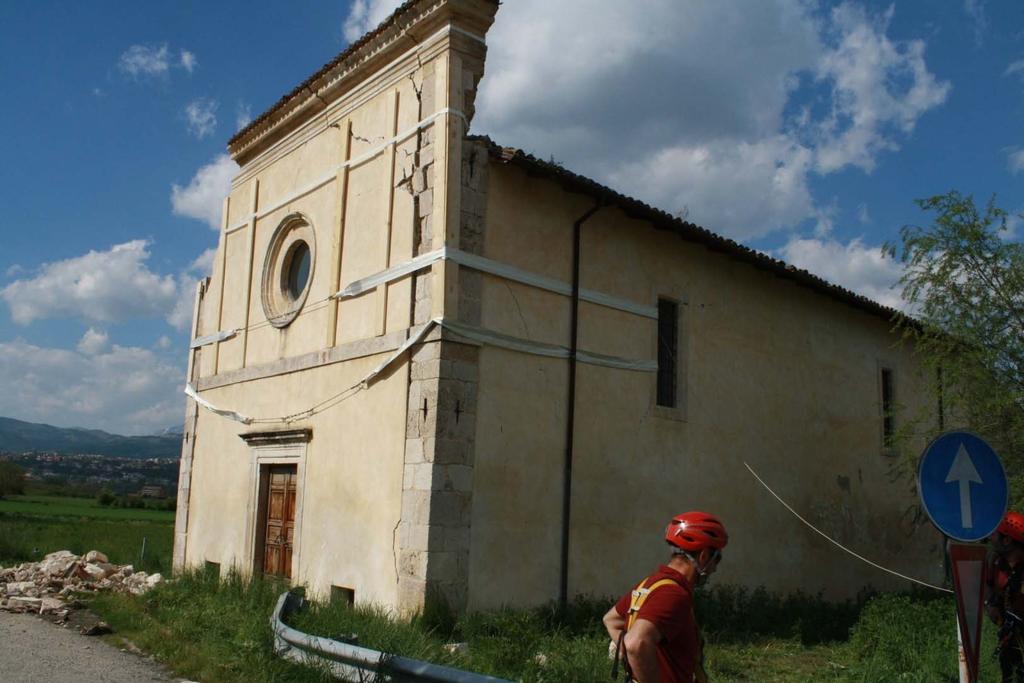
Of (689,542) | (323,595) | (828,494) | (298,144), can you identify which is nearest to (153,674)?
(323,595)

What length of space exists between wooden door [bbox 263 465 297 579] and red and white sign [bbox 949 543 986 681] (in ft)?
29.3

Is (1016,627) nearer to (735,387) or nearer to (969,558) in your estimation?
(969,558)

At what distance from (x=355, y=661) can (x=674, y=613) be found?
3.79 meters

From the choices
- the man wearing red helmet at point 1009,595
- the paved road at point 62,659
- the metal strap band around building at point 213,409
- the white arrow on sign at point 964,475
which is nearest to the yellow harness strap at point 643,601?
the white arrow on sign at point 964,475

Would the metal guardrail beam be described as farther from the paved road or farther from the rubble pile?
the rubble pile

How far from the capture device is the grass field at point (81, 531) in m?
15.7

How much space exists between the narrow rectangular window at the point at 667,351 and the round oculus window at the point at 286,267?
17.0 ft

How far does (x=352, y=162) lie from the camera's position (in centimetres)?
1212

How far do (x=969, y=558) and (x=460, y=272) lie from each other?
6.37 m

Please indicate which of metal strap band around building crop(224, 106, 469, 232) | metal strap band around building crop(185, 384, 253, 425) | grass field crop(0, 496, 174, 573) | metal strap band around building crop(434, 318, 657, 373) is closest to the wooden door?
metal strap band around building crop(185, 384, 253, 425)

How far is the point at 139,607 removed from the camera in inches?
425

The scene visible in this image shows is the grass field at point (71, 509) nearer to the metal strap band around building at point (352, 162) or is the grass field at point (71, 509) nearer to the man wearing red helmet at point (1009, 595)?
the metal strap band around building at point (352, 162)

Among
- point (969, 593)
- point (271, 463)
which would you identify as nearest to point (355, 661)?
point (969, 593)

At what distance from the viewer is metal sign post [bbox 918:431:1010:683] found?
4.83 m
